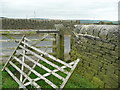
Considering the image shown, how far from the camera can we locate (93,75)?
5.88 meters

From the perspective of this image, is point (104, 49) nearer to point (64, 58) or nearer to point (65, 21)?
point (64, 58)

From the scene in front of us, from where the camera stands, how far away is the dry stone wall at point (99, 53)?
4.78 meters

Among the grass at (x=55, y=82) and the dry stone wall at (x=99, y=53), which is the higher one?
the dry stone wall at (x=99, y=53)

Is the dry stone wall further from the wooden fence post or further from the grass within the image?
the wooden fence post

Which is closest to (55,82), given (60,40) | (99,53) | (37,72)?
(37,72)

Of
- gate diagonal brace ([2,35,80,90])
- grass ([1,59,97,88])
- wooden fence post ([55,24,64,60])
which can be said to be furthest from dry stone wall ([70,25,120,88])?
gate diagonal brace ([2,35,80,90])

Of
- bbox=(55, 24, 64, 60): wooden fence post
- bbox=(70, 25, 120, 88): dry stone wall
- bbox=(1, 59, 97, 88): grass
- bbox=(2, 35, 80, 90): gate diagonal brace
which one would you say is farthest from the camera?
bbox=(55, 24, 64, 60): wooden fence post

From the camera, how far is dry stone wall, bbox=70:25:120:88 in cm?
478

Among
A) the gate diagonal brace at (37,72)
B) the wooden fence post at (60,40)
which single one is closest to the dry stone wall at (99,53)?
the wooden fence post at (60,40)

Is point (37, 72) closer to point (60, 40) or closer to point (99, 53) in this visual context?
point (99, 53)

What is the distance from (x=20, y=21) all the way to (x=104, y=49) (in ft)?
53.3

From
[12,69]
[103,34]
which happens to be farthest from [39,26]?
[103,34]

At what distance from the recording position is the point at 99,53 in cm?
553

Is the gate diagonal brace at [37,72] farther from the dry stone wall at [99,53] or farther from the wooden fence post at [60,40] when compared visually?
the wooden fence post at [60,40]
